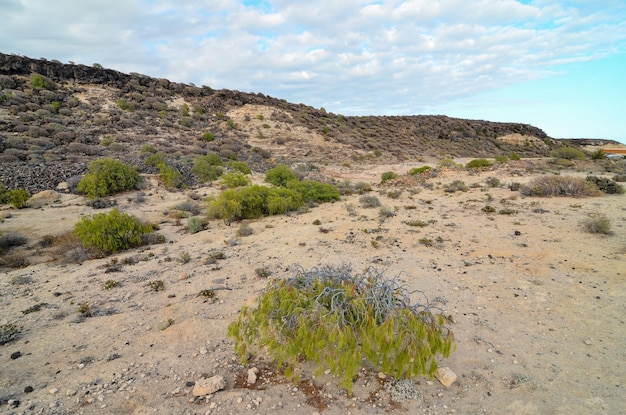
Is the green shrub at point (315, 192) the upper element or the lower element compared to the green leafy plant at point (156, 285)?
upper

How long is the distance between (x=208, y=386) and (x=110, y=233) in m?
6.17

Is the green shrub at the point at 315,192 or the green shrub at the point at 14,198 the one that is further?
the green shrub at the point at 315,192

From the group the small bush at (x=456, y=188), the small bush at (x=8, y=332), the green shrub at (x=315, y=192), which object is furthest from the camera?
the small bush at (x=456, y=188)

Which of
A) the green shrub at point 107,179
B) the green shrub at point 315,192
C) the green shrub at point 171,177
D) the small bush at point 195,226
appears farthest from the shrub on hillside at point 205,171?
the small bush at point 195,226

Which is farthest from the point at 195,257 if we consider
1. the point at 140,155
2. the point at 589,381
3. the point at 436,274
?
the point at 140,155

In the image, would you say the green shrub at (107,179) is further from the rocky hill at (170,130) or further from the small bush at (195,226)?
the small bush at (195,226)

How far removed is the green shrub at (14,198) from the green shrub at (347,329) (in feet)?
39.0

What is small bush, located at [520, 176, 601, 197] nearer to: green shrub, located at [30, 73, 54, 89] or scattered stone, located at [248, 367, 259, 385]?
scattered stone, located at [248, 367, 259, 385]

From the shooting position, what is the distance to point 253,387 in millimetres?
3369

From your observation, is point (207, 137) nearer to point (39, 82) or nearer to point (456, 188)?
point (39, 82)

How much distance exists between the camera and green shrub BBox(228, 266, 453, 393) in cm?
289

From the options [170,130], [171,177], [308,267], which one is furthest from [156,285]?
[170,130]

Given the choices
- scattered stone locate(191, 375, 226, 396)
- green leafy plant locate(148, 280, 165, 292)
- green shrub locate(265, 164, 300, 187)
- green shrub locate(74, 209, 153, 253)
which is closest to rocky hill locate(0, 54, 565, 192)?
green shrub locate(265, 164, 300, 187)

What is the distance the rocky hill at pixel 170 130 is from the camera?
18.1 meters
